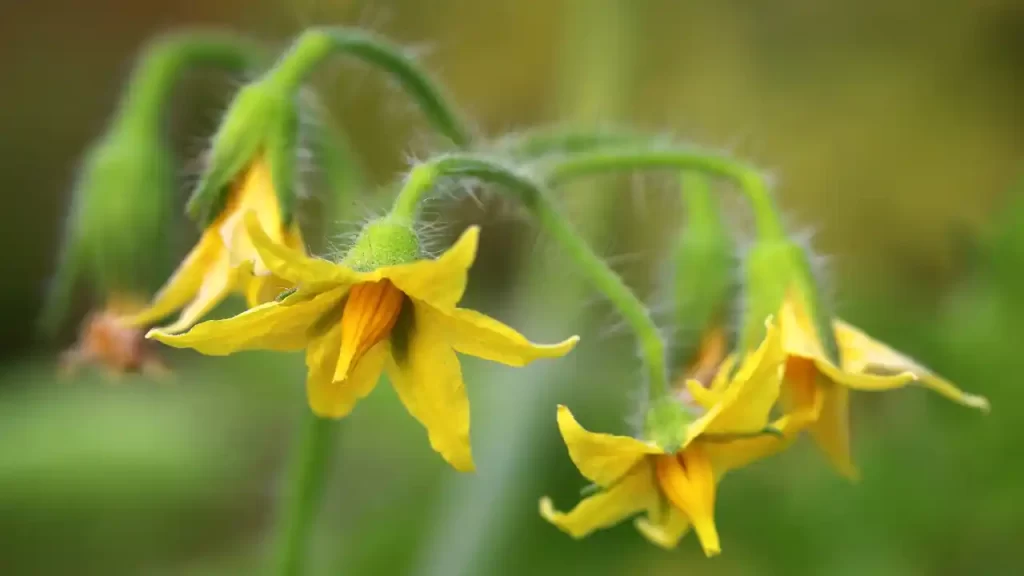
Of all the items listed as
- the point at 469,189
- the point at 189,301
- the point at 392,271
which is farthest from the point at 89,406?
the point at 392,271

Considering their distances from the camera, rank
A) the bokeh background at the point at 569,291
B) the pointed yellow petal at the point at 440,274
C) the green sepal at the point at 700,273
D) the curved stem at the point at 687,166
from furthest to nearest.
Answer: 1. the bokeh background at the point at 569,291
2. the green sepal at the point at 700,273
3. the curved stem at the point at 687,166
4. the pointed yellow petal at the point at 440,274

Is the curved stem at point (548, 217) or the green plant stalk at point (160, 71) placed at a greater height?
the green plant stalk at point (160, 71)

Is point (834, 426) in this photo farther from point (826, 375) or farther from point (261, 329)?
point (261, 329)

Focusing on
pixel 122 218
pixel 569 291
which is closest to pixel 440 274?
pixel 122 218

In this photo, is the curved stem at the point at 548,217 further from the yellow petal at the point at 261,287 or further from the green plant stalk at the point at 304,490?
the green plant stalk at the point at 304,490

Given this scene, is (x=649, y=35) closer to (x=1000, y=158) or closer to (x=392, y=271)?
(x=1000, y=158)

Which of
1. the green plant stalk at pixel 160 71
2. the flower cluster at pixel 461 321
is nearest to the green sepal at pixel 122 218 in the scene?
the green plant stalk at pixel 160 71

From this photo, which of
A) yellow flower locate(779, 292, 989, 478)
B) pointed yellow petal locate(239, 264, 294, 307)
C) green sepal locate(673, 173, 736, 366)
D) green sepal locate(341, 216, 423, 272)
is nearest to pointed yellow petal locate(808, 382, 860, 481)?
yellow flower locate(779, 292, 989, 478)
